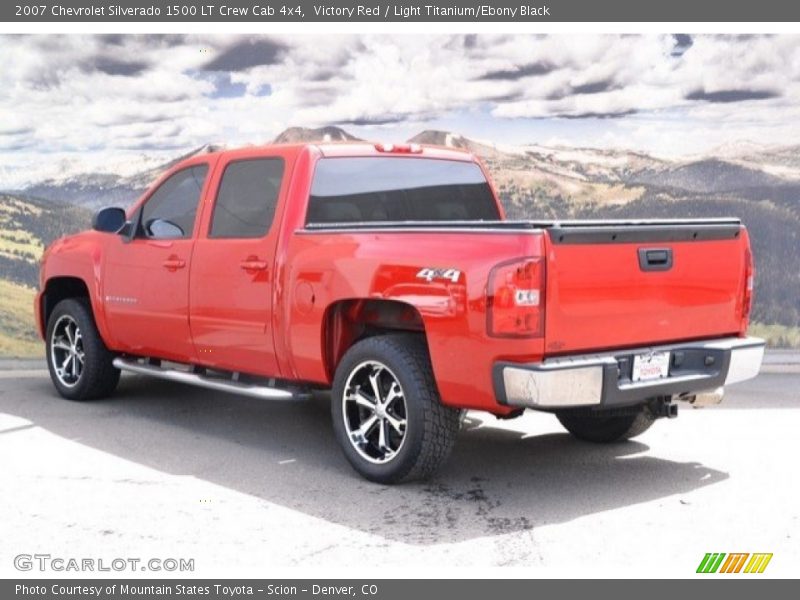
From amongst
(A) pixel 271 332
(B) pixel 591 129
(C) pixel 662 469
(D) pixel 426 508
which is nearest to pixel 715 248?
(C) pixel 662 469

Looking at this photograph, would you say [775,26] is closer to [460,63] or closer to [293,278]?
[460,63]

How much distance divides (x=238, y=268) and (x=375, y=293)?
4.37 feet

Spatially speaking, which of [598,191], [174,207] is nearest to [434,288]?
[174,207]

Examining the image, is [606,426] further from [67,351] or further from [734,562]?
[67,351]

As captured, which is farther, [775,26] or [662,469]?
[775,26]

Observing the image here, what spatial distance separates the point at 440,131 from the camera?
13.1 m

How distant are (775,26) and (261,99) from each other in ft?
18.2

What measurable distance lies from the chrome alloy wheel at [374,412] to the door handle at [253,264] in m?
1.00

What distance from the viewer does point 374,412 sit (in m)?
6.69

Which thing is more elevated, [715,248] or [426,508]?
[715,248]

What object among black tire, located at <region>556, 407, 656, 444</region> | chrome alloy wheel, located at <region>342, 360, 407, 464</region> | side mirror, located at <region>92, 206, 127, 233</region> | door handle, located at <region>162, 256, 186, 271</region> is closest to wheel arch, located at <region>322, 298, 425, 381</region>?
chrome alloy wheel, located at <region>342, 360, 407, 464</region>

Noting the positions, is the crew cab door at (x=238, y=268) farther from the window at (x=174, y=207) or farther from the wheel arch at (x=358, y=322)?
the wheel arch at (x=358, y=322)

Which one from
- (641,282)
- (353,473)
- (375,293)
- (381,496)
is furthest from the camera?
(353,473)

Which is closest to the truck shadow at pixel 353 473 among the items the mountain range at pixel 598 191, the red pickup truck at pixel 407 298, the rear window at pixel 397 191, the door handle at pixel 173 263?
the red pickup truck at pixel 407 298
